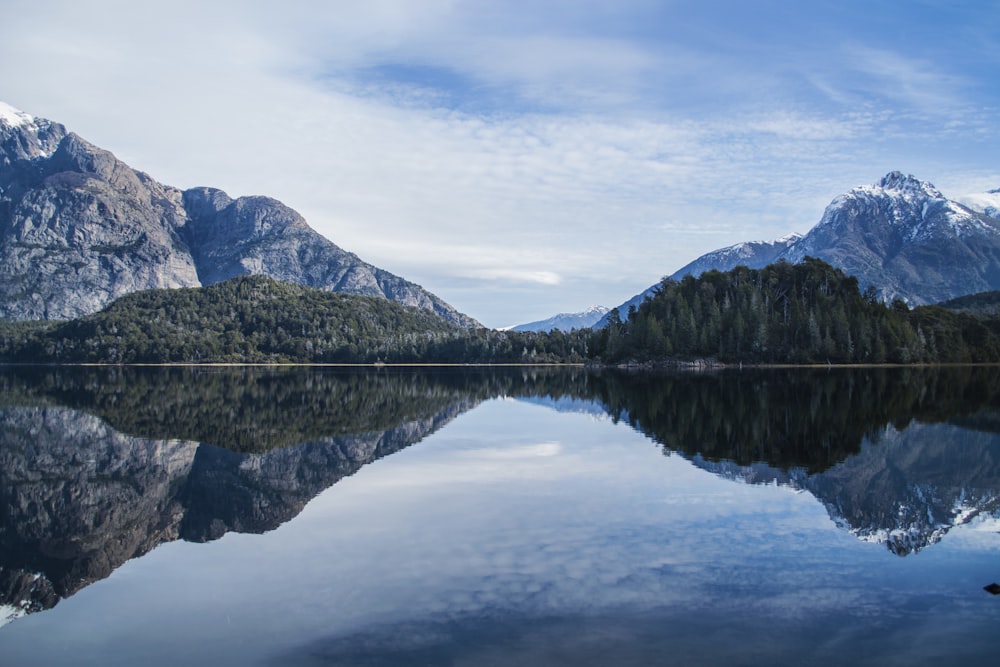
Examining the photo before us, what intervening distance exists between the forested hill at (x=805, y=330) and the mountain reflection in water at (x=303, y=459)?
340ft

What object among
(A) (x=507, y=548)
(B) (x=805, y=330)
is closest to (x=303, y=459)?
(A) (x=507, y=548)

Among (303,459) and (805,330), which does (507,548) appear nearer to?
(303,459)

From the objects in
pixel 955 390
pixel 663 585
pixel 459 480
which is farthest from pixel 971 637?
pixel 955 390

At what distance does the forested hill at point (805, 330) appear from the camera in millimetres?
167375

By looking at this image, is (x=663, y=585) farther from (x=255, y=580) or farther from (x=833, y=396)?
(x=833, y=396)

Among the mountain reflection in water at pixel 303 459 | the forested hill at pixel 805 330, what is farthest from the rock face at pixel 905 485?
the forested hill at pixel 805 330

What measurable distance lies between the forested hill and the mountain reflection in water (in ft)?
340

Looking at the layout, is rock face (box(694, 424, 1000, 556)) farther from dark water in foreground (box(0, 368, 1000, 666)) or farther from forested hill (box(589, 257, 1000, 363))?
forested hill (box(589, 257, 1000, 363))

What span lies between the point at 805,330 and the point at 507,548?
170 metres

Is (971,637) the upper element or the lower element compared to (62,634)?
upper

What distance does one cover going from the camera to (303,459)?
36062 mm

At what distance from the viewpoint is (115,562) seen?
766 inches

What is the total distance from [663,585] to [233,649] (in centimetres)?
953

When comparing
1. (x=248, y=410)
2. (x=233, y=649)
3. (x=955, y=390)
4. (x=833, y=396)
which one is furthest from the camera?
(x=955, y=390)
